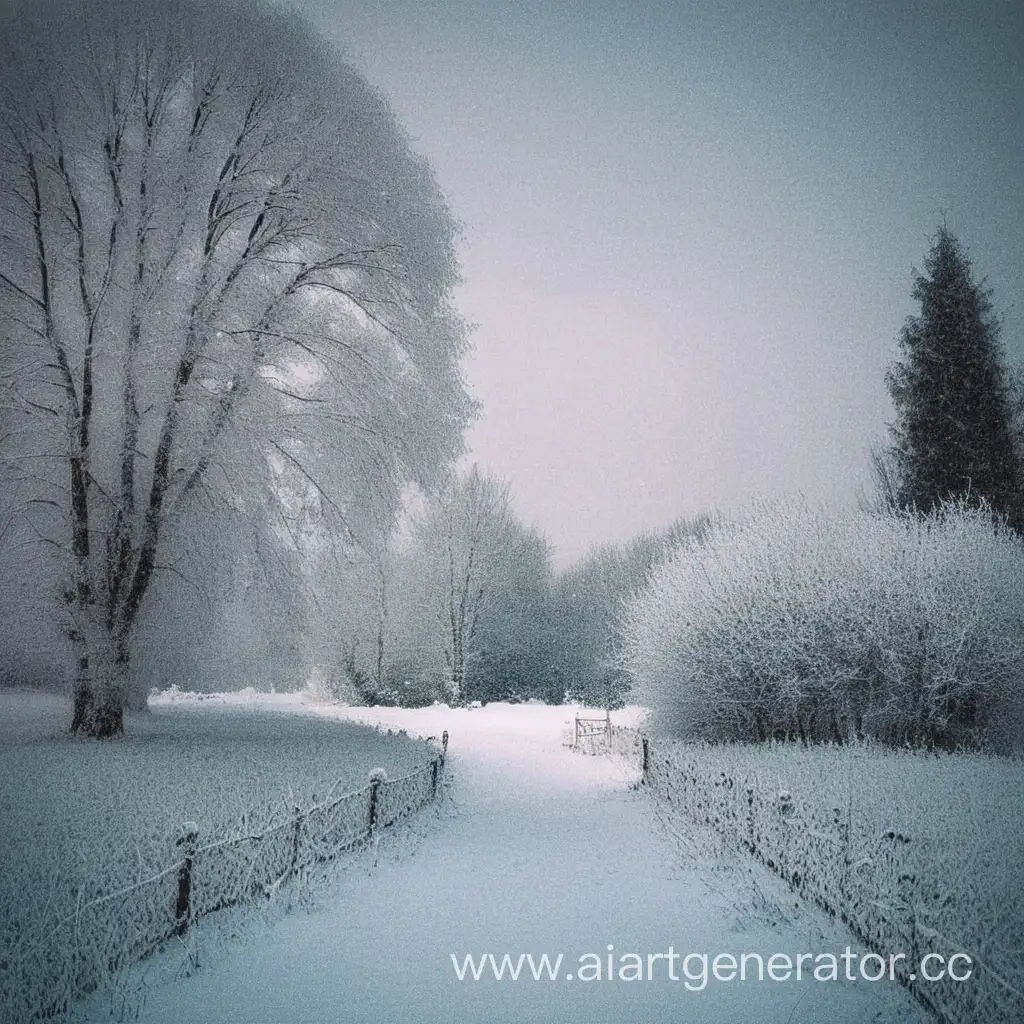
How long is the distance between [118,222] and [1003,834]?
13450 millimetres

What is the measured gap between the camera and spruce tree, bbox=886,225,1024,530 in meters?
16.5

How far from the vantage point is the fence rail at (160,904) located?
322 cm

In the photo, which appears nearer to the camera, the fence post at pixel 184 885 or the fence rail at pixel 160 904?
the fence rail at pixel 160 904

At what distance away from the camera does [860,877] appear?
4.54 m

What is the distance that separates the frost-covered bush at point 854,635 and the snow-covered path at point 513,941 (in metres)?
6.38

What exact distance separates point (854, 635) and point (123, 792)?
12843 millimetres

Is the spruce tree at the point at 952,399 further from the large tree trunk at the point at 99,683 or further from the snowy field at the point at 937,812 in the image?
the large tree trunk at the point at 99,683

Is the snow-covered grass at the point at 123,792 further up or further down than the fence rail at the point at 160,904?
further up

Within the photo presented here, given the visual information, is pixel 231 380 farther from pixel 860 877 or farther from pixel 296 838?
pixel 860 877

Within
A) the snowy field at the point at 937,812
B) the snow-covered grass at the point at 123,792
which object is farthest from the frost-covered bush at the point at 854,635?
the snow-covered grass at the point at 123,792

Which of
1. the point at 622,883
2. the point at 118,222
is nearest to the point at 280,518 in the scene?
the point at 118,222

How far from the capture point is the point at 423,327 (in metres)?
11.9

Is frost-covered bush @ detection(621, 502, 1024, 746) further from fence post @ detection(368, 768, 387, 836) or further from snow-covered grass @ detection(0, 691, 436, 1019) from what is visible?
fence post @ detection(368, 768, 387, 836)

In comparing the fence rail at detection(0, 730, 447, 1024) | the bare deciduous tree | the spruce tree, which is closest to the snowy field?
the fence rail at detection(0, 730, 447, 1024)
